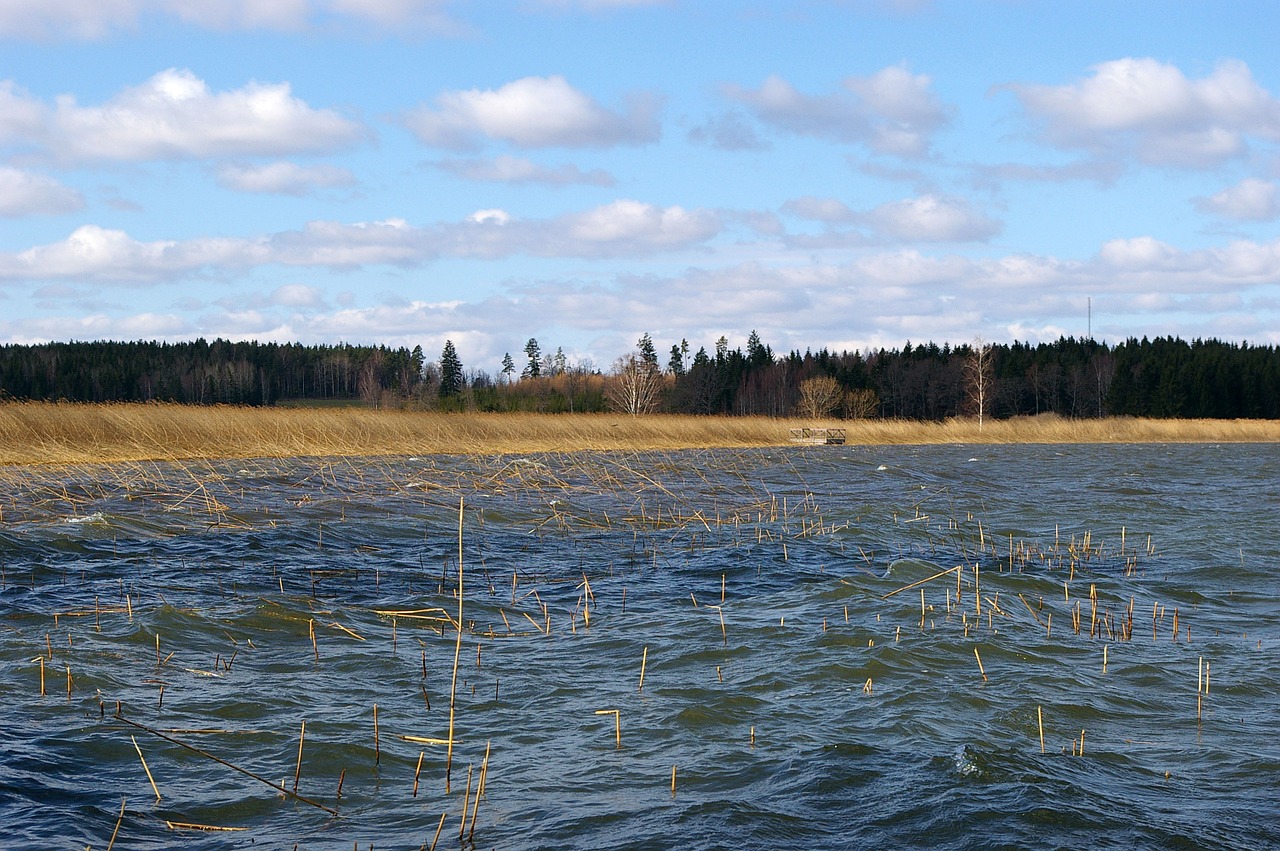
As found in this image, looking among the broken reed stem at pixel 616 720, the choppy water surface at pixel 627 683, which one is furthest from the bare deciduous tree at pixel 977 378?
the broken reed stem at pixel 616 720

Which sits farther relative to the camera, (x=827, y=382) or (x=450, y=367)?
(x=450, y=367)

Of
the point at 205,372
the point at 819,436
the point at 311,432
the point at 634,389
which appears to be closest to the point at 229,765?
the point at 311,432

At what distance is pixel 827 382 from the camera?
72812mm

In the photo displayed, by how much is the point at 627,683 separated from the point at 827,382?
67871 mm

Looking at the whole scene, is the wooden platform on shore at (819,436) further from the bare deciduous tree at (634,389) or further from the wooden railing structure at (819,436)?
the bare deciduous tree at (634,389)

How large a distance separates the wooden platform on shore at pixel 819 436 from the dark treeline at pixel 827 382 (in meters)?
26.8

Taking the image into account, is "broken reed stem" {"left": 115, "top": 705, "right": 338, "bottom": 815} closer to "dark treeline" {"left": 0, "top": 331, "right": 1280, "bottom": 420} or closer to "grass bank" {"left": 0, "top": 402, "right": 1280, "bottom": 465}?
"grass bank" {"left": 0, "top": 402, "right": 1280, "bottom": 465}

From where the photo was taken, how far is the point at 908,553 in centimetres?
1203

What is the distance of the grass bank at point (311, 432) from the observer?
20.9m

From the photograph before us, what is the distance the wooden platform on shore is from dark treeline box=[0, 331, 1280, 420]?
26.8 metres

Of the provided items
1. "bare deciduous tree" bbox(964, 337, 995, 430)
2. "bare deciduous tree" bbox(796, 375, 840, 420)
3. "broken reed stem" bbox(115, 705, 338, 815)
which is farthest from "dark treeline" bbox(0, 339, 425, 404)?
"broken reed stem" bbox(115, 705, 338, 815)

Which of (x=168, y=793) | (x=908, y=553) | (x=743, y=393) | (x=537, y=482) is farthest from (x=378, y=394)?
(x=168, y=793)

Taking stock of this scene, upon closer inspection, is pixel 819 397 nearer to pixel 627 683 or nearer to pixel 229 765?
pixel 627 683

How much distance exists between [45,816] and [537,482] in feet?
49.7
